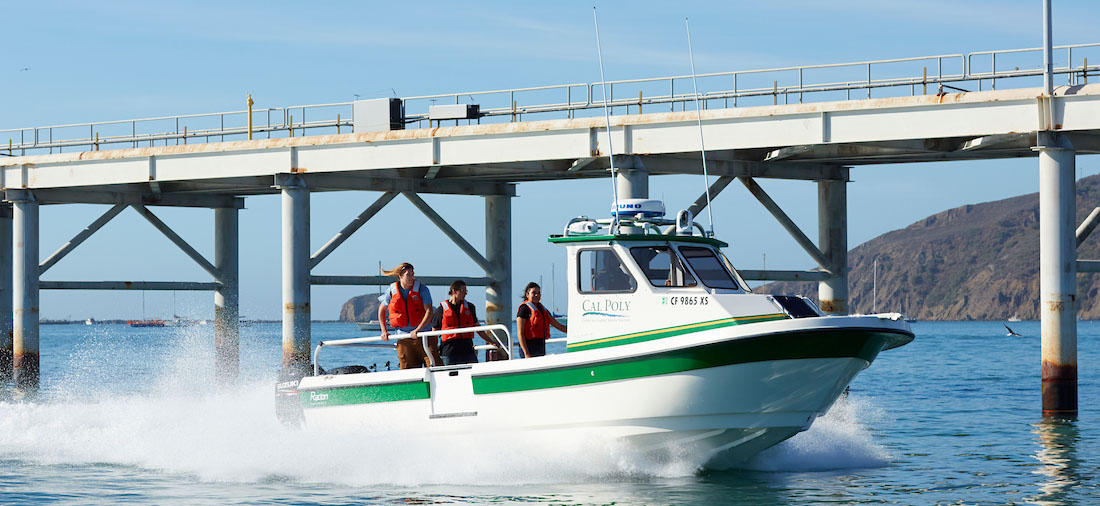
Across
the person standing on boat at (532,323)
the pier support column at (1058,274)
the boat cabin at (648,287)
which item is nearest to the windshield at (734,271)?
the boat cabin at (648,287)

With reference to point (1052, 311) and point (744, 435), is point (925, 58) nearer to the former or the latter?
point (1052, 311)

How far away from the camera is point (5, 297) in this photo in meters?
40.2

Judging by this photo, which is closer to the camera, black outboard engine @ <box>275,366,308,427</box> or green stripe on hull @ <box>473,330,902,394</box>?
green stripe on hull @ <box>473,330,902,394</box>

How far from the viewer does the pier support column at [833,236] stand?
3059 centimetres

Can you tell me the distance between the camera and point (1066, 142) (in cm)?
2431

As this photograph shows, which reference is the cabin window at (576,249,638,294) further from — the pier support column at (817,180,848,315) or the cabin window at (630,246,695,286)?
the pier support column at (817,180,848,315)

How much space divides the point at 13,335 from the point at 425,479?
912 inches

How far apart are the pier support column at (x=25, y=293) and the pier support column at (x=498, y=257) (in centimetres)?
1131

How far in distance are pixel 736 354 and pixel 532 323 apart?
8.93ft

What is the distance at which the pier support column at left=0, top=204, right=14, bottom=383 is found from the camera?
39.5 meters

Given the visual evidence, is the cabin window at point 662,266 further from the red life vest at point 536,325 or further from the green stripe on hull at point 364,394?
the green stripe on hull at point 364,394

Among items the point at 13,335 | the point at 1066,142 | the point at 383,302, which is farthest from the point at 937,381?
the point at 383,302

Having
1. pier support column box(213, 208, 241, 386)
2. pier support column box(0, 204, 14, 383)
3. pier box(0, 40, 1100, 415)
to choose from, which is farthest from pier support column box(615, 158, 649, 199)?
pier support column box(0, 204, 14, 383)

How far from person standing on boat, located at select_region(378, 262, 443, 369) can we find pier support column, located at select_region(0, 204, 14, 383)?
24.2 metres
